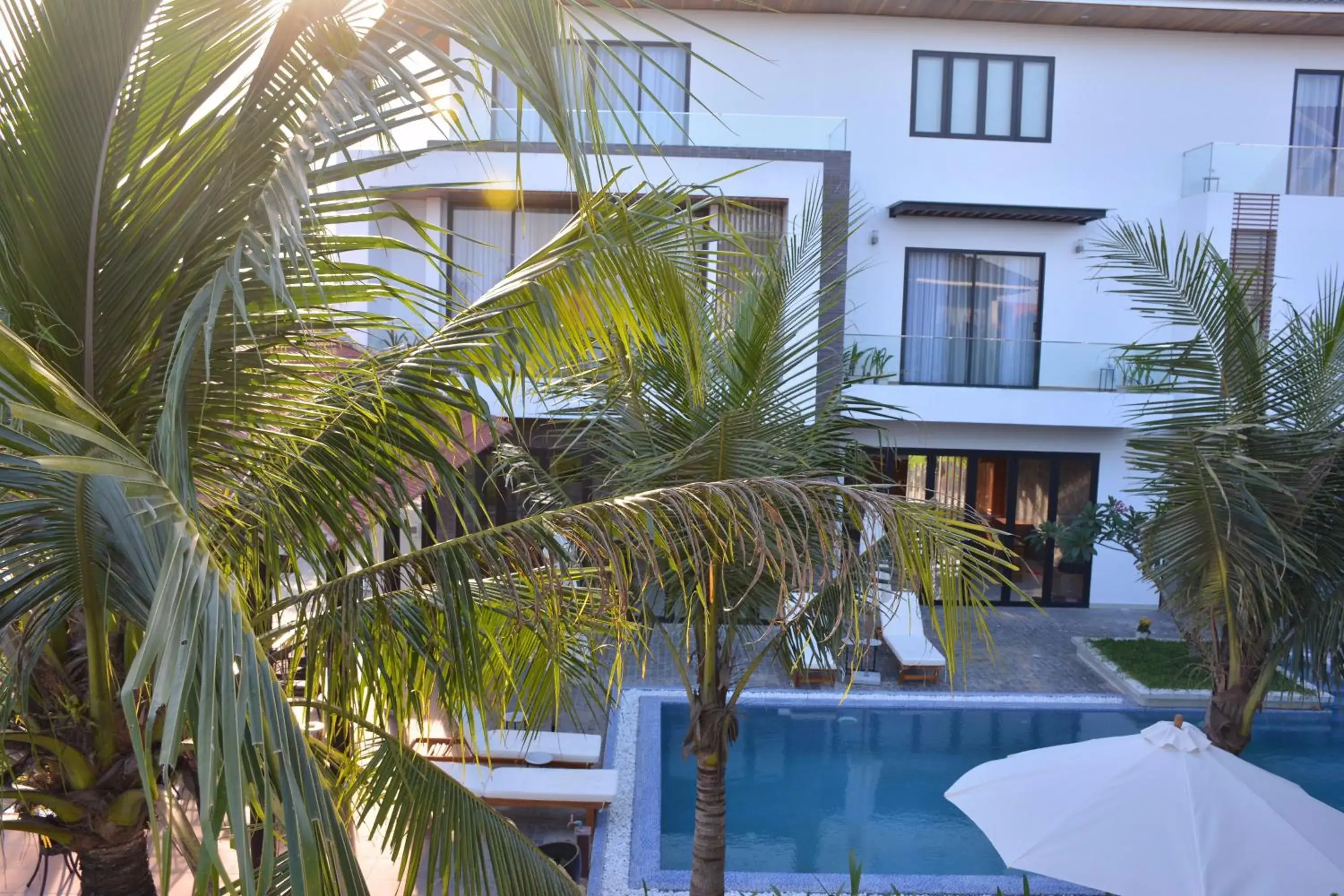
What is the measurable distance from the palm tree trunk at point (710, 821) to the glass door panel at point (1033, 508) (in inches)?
476

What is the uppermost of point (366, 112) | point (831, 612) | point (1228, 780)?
point (366, 112)

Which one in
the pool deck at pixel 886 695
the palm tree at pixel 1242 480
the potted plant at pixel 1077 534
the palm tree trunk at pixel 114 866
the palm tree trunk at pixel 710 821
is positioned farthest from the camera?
the potted plant at pixel 1077 534

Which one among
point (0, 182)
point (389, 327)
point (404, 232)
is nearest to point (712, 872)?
point (389, 327)

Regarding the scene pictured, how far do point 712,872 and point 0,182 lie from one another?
533 cm

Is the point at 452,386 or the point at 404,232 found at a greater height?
the point at 404,232

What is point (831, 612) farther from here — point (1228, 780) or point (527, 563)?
point (527, 563)

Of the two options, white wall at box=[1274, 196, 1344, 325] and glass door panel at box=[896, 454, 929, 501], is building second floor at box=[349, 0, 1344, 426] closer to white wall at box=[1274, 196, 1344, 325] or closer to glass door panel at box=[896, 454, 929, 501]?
white wall at box=[1274, 196, 1344, 325]

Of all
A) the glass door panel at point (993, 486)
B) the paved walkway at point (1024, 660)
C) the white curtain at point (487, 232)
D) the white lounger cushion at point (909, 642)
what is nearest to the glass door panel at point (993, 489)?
the glass door panel at point (993, 486)

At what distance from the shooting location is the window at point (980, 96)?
53.4 feet

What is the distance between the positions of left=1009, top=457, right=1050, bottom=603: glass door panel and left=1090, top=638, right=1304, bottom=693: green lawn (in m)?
2.72

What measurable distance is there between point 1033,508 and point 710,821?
12760 millimetres

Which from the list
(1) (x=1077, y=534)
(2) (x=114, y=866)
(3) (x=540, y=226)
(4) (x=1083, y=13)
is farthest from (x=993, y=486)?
(2) (x=114, y=866)

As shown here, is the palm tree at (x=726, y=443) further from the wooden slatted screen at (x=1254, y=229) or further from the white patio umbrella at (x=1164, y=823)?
the wooden slatted screen at (x=1254, y=229)

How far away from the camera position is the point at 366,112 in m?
2.01
